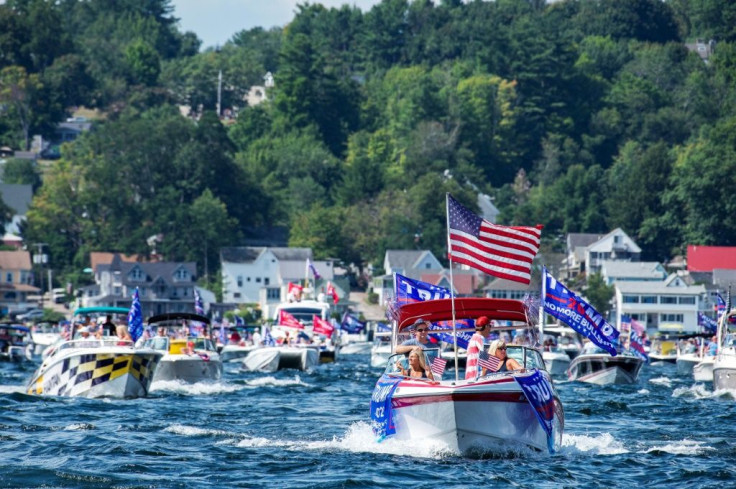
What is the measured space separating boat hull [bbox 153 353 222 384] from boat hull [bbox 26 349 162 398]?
321 inches

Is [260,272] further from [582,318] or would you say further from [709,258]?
[582,318]

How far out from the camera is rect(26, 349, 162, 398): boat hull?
4603 centimetres

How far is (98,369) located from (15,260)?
131 metres

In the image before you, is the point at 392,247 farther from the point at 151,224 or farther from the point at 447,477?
the point at 447,477

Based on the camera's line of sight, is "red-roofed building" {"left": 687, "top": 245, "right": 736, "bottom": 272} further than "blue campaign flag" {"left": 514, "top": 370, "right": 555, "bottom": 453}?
Yes

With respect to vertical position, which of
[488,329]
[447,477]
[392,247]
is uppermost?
[392,247]

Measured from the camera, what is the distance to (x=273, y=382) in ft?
205

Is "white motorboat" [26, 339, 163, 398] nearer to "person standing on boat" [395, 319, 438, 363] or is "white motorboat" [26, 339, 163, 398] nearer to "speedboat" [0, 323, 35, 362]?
"person standing on boat" [395, 319, 438, 363]

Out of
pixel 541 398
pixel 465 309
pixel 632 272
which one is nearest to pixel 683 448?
pixel 541 398

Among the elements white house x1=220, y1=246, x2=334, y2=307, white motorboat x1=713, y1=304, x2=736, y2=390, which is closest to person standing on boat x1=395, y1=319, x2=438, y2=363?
white motorboat x1=713, y1=304, x2=736, y2=390

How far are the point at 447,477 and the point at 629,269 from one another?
144449mm

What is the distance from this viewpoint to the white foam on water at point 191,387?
5347 cm

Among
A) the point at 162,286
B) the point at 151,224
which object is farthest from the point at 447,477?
the point at 151,224

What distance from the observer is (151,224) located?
18462 centimetres
